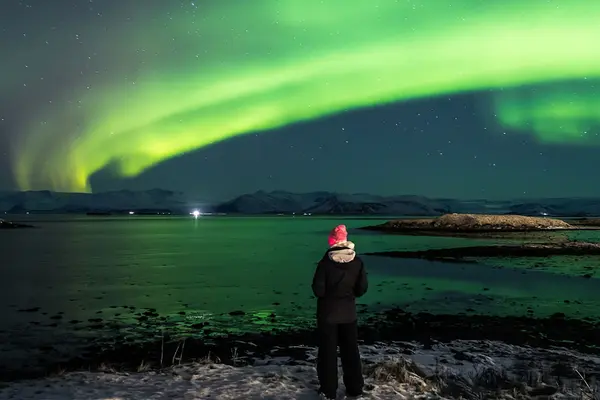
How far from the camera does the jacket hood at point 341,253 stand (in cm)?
880

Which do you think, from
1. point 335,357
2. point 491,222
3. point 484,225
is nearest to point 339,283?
point 335,357

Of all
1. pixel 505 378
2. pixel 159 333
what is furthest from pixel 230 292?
pixel 505 378

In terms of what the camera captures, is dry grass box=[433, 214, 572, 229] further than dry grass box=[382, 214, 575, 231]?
Yes

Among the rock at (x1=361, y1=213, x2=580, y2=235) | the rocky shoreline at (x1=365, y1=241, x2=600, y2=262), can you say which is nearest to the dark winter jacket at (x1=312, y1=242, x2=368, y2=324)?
the rocky shoreline at (x1=365, y1=241, x2=600, y2=262)

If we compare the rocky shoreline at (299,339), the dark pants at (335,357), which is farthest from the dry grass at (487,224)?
the dark pants at (335,357)

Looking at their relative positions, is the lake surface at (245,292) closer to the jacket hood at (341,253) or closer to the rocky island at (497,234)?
the rocky island at (497,234)

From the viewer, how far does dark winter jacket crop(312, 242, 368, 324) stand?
884 cm

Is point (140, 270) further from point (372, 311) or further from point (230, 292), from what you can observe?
point (372, 311)

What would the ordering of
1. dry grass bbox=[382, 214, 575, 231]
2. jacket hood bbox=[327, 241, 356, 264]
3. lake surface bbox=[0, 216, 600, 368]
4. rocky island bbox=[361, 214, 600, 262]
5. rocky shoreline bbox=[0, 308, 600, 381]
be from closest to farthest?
jacket hood bbox=[327, 241, 356, 264] → rocky shoreline bbox=[0, 308, 600, 381] → lake surface bbox=[0, 216, 600, 368] → rocky island bbox=[361, 214, 600, 262] → dry grass bbox=[382, 214, 575, 231]

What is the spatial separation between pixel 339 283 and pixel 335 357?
1.39 meters

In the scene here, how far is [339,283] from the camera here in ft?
29.2

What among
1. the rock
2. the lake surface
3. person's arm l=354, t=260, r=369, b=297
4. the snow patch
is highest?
person's arm l=354, t=260, r=369, b=297

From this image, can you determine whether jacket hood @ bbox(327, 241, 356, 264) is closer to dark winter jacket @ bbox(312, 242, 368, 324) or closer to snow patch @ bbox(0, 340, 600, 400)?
dark winter jacket @ bbox(312, 242, 368, 324)

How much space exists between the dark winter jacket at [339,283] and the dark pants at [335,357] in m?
0.21
